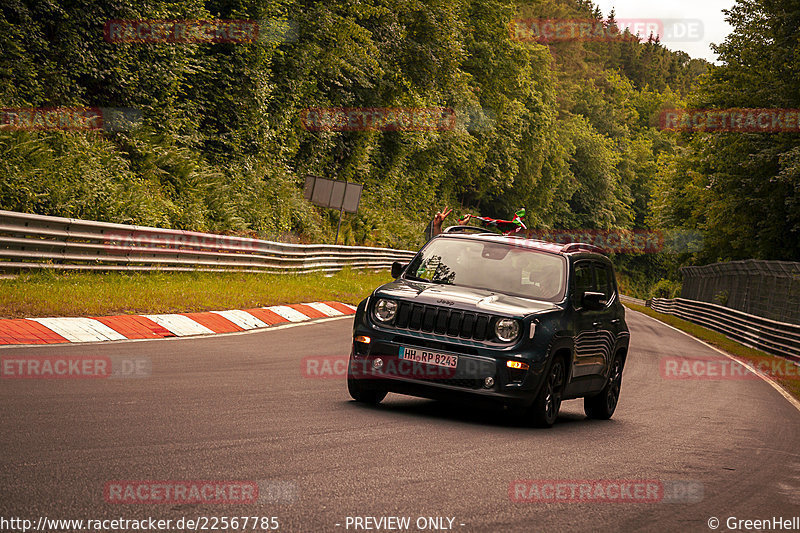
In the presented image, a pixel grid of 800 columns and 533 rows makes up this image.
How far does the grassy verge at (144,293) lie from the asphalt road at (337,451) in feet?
6.48

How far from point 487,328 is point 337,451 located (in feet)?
8.04

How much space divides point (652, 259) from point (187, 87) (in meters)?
82.8

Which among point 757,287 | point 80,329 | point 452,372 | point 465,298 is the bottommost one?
point 80,329

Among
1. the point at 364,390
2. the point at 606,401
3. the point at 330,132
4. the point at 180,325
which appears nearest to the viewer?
the point at 364,390

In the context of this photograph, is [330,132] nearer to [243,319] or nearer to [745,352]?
[745,352]

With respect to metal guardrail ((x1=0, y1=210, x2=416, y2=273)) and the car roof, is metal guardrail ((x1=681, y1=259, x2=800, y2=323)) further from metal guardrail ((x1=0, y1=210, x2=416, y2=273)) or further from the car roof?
the car roof

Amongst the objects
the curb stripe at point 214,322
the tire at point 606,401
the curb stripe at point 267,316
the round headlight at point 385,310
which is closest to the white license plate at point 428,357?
the round headlight at point 385,310

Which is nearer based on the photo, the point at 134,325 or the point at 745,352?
the point at 134,325

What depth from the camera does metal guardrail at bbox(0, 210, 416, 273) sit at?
15.1 meters

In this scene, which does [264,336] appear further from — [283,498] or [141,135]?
[141,135]

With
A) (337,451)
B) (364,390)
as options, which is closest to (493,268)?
(364,390)

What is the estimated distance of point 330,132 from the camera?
3847 centimetres

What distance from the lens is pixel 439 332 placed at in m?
8.77

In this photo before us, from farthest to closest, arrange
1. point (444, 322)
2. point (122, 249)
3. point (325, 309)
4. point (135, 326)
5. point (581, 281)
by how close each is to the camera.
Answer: point (325, 309), point (122, 249), point (135, 326), point (581, 281), point (444, 322)
